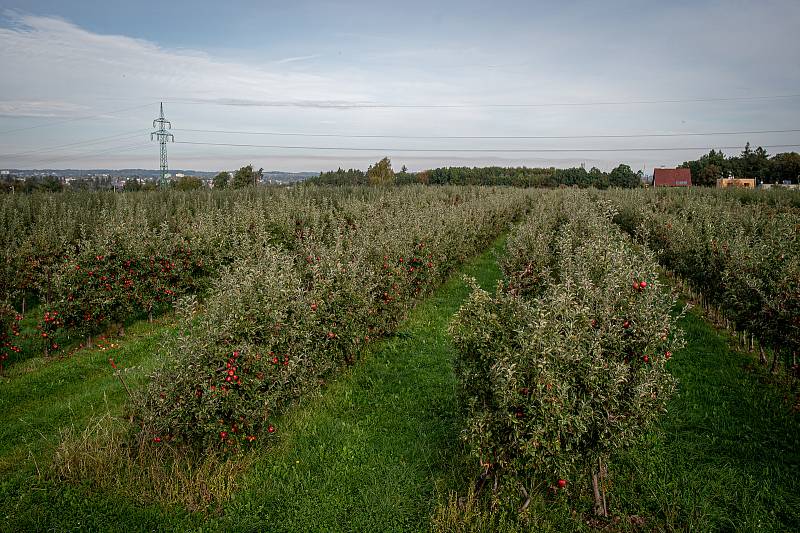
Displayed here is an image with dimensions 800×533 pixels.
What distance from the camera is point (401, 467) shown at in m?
6.14

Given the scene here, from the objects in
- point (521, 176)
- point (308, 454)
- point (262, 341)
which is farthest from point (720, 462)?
point (521, 176)

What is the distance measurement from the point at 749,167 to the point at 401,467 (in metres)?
83.1

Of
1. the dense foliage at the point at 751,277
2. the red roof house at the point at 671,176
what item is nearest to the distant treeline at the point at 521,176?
the red roof house at the point at 671,176

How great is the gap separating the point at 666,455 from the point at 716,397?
248cm

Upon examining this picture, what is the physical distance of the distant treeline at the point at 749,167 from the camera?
61.8m

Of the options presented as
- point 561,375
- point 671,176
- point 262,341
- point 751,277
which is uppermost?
point 671,176

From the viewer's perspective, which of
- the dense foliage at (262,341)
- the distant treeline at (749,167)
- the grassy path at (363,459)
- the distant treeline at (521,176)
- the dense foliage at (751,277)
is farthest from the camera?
the distant treeline at (521,176)

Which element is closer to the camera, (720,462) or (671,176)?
(720,462)

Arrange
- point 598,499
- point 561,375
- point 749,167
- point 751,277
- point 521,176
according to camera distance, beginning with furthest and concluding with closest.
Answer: point 521,176, point 749,167, point 751,277, point 598,499, point 561,375

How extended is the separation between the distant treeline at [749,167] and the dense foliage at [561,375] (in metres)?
71.6

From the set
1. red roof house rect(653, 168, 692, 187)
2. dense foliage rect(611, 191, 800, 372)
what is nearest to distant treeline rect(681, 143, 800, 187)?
red roof house rect(653, 168, 692, 187)

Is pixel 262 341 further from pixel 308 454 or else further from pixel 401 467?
pixel 401 467

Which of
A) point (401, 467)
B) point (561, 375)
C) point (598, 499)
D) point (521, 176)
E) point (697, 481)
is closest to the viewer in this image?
point (561, 375)

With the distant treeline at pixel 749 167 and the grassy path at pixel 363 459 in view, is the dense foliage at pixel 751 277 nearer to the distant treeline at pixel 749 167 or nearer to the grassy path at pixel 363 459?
the grassy path at pixel 363 459
